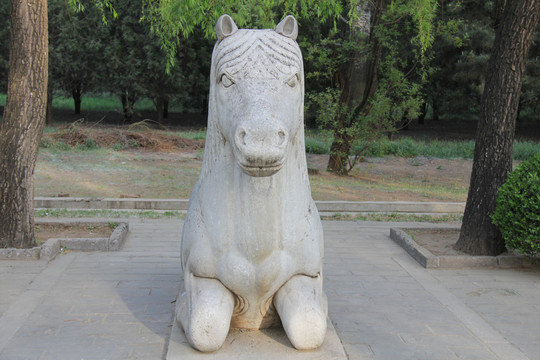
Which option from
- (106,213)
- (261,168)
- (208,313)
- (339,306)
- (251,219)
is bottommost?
(106,213)

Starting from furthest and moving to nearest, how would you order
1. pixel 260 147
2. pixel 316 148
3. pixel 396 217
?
pixel 316 148 < pixel 396 217 < pixel 260 147

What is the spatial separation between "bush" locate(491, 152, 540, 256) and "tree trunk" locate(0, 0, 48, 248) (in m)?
5.39

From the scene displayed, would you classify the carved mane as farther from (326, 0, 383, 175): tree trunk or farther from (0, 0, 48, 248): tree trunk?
(326, 0, 383, 175): tree trunk

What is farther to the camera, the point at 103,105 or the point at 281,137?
the point at 103,105

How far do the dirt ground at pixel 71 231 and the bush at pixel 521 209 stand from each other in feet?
16.1

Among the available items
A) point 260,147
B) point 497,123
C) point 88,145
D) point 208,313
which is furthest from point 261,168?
point 88,145

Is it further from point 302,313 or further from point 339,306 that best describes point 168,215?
point 302,313

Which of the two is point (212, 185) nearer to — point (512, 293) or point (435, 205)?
point (512, 293)

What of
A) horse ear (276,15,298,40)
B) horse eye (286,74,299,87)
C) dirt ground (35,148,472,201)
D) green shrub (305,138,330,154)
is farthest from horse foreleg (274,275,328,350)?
green shrub (305,138,330,154)

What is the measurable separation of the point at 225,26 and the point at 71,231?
5.15 m

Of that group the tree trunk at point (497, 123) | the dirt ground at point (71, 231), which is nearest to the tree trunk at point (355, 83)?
the tree trunk at point (497, 123)

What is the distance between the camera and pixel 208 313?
3.31 metres

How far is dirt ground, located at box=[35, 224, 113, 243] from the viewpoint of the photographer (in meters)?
7.13

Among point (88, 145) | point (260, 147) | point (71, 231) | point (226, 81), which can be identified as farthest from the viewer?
point (88, 145)
